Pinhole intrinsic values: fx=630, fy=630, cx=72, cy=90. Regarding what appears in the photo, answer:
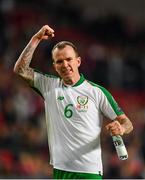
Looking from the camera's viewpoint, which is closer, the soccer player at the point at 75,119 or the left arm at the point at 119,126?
the left arm at the point at 119,126

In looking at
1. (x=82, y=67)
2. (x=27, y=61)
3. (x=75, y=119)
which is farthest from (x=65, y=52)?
(x=82, y=67)

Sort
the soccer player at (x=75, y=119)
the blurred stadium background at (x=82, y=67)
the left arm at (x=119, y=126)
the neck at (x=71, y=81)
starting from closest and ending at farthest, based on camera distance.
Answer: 1. the left arm at (x=119, y=126)
2. the soccer player at (x=75, y=119)
3. the neck at (x=71, y=81)
4. the blurred stadium background at (x=82, y=67)

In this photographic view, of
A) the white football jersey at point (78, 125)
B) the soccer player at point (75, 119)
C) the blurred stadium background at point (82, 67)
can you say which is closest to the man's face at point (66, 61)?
the soccer player at point (75, 119)

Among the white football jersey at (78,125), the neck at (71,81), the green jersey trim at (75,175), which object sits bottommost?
the green jersey trim at (75,175)

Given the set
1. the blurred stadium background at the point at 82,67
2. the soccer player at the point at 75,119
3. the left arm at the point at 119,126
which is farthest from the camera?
the blurred stadium background at the point at 82,67

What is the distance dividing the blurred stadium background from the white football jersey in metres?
4.48

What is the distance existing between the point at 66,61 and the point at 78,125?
501 millimetres

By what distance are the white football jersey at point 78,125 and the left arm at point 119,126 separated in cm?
7

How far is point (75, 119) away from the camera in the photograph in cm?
485

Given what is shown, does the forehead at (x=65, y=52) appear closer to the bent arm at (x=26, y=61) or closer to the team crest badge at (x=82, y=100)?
the bent arm at (x=26, y=61)

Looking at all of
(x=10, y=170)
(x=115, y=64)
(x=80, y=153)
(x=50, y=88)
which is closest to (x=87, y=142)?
(x=80, y=153)

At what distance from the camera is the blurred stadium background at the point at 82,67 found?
32.3 ft

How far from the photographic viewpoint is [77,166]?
15.9 feet

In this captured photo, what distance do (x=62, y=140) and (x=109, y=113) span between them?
0.42 meters
